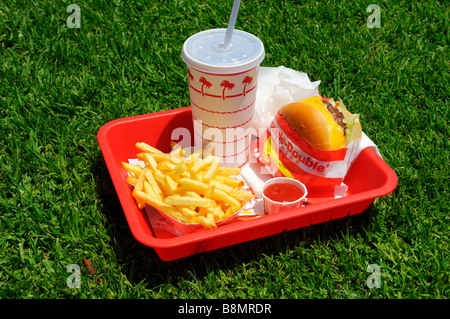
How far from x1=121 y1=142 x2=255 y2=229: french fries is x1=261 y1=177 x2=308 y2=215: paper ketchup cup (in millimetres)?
187

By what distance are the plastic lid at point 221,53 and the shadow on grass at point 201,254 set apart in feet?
2.94

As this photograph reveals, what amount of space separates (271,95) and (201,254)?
1.12m

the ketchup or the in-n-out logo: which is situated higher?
the in-n-out logo

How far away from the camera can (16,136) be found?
276cm

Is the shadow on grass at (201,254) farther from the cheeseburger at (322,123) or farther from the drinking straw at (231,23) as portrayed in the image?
the drinking straw at (231,23)

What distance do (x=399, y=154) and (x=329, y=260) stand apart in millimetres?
998

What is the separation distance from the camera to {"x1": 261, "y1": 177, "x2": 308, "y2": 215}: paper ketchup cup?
2.19m

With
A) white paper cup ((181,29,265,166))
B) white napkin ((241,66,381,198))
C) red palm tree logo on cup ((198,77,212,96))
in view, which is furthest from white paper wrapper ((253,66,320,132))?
red palm tree logo on cup ((198,77,212,96))

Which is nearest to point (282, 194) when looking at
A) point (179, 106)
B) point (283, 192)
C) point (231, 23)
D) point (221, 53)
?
point (283, 192)

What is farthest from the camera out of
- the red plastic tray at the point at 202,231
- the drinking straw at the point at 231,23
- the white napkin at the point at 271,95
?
the white napkin at the point at 271,95

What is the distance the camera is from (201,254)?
218cm

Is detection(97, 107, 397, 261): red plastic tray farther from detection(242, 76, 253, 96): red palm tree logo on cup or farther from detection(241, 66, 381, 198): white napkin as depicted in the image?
detection(242, 76, 253, 96): red palm tree logo on cup

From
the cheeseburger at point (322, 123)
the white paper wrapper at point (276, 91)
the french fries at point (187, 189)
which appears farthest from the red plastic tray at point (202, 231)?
the white paper wrapper at point (276, 91)

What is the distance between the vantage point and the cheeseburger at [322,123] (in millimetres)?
2221
